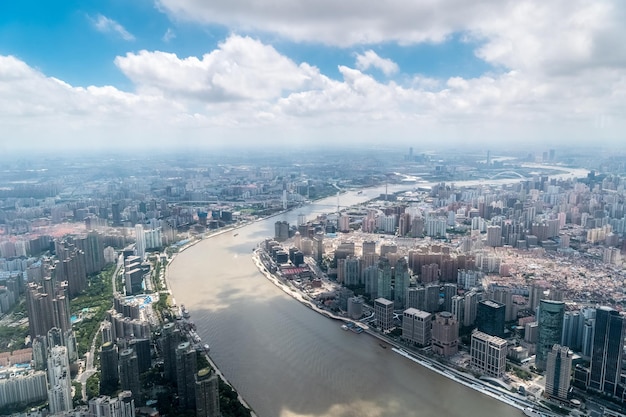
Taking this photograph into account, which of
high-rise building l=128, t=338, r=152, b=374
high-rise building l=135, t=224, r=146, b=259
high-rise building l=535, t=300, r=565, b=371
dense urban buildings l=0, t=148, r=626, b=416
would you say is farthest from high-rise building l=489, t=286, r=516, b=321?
high-rise building l=135, t=224, r=146, b=259

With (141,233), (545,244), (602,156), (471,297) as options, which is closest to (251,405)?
(471,297)

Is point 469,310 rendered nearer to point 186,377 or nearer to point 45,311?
point 186,377

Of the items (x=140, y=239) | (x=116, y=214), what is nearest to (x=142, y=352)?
(x=140, y=239)

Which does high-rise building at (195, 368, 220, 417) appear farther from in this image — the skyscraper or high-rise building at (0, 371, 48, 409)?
the skyscraper

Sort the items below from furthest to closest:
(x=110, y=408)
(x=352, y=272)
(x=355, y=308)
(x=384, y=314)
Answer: (x=352, y=272)
(x=355, y=308)
(x=384, y=314)
(x=110, y=408)

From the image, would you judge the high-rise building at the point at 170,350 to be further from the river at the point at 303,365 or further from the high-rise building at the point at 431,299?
the high-rise building at the point at 431,299
